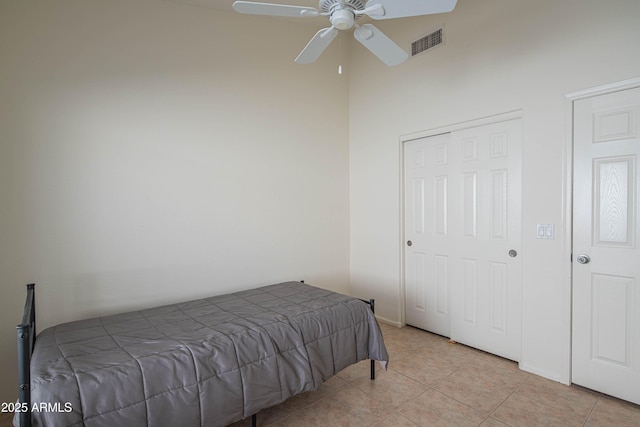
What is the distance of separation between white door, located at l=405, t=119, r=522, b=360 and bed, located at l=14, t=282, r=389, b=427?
113 cm

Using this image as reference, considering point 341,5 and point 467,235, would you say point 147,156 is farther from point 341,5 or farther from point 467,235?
point 467,235

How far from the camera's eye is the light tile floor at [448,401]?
199 cm

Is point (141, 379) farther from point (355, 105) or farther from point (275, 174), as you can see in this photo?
point (355, 105)

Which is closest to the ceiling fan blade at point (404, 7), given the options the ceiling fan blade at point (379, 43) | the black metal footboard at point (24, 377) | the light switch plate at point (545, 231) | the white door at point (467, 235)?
the ceiling fan blade at point (379, 43)

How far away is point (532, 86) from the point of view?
2477 millimetres

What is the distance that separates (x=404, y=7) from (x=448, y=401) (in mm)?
2442

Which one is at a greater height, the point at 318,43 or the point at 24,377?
the point at 318,43

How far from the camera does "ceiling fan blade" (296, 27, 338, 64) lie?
6.21 ft

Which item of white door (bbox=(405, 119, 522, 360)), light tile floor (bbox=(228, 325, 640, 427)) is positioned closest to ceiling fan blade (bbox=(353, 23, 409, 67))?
white door (bbox=(405, 119, 522, 360))

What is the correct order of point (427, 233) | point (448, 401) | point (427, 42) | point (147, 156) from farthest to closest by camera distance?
point (427, 233), point (427, 42), point (147, 156), point (448, 401)

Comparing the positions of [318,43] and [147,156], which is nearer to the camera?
[318,43]

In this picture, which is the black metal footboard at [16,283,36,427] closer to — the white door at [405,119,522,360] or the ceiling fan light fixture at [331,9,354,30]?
the ceiling fan light fixture at [331,9,354,30]

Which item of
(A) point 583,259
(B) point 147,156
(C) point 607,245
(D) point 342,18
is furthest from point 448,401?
(B) point 147,156

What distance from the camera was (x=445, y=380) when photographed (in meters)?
2.44
